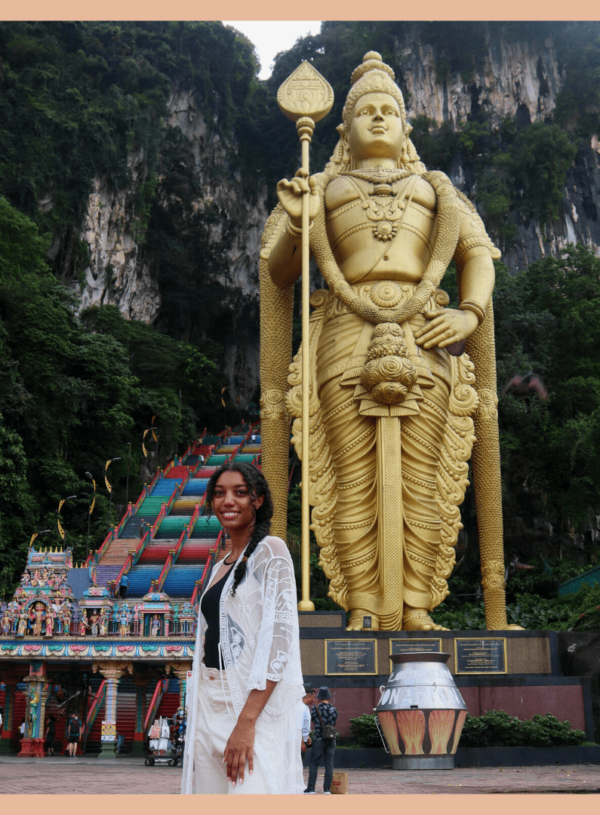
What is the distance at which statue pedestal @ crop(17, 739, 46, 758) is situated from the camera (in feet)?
38.7

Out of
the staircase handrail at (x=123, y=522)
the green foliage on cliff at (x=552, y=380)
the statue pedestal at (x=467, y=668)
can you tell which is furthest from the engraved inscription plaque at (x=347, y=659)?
the staircase handrail at (x=123, y=522)

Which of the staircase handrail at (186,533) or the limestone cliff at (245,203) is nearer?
the staircase handrail at (186,533)

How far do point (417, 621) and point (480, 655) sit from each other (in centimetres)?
55

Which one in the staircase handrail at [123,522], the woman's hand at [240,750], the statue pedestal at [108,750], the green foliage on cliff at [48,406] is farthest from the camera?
the staircase handrail at [123,522]

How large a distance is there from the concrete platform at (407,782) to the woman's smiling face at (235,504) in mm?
2170

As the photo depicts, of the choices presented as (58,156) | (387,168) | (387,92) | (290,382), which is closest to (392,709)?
(290,382)

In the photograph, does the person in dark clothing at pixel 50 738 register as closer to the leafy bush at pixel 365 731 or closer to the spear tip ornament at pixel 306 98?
the leafy bush at pixel 365 731

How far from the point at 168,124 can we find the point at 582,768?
106 feet

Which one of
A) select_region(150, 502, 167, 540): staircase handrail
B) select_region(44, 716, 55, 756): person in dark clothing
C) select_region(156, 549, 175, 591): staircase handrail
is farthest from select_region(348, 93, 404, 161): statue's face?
select_region(150, 502, 167, 540): staircase handrail

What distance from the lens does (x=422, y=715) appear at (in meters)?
5.34

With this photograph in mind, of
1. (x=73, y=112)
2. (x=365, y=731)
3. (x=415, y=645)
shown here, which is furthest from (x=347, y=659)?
(x=73, y=112)

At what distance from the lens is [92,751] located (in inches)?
524

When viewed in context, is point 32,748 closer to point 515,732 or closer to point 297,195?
point 515,732

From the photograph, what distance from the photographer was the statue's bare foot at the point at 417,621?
7.08 meters
